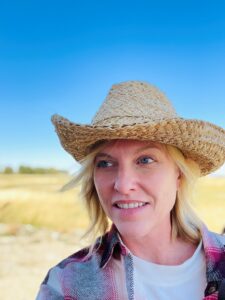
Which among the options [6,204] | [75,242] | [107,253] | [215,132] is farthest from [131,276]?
[6,204]

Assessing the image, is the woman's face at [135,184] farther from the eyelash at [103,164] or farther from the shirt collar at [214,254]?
the shirt collar at [214,254]

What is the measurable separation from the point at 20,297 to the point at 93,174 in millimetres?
6459

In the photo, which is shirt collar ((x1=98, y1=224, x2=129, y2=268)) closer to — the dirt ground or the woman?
the woman

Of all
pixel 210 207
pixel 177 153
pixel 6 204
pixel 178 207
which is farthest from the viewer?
pixel 6 204

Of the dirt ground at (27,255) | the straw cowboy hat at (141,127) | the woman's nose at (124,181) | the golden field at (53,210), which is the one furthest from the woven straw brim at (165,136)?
the golden field at (53,210)

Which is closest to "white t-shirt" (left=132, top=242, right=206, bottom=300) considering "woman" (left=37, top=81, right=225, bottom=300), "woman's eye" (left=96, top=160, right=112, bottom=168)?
"woman" (left=37, top=81, right=225, bottom=300)

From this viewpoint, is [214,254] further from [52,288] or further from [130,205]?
[52,288]

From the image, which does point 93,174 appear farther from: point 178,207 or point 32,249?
point 32,249

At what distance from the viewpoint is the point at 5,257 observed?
1100 centimetres

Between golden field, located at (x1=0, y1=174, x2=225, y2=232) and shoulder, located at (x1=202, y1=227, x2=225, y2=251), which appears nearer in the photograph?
shoulder, located at (x1=202, y1=227, x2=225, y2=251)

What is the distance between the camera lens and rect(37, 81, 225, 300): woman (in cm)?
207

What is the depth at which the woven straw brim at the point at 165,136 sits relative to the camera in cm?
203

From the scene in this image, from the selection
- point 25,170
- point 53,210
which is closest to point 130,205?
point 53,210

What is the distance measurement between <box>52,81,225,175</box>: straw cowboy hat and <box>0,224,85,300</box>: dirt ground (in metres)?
6.41
